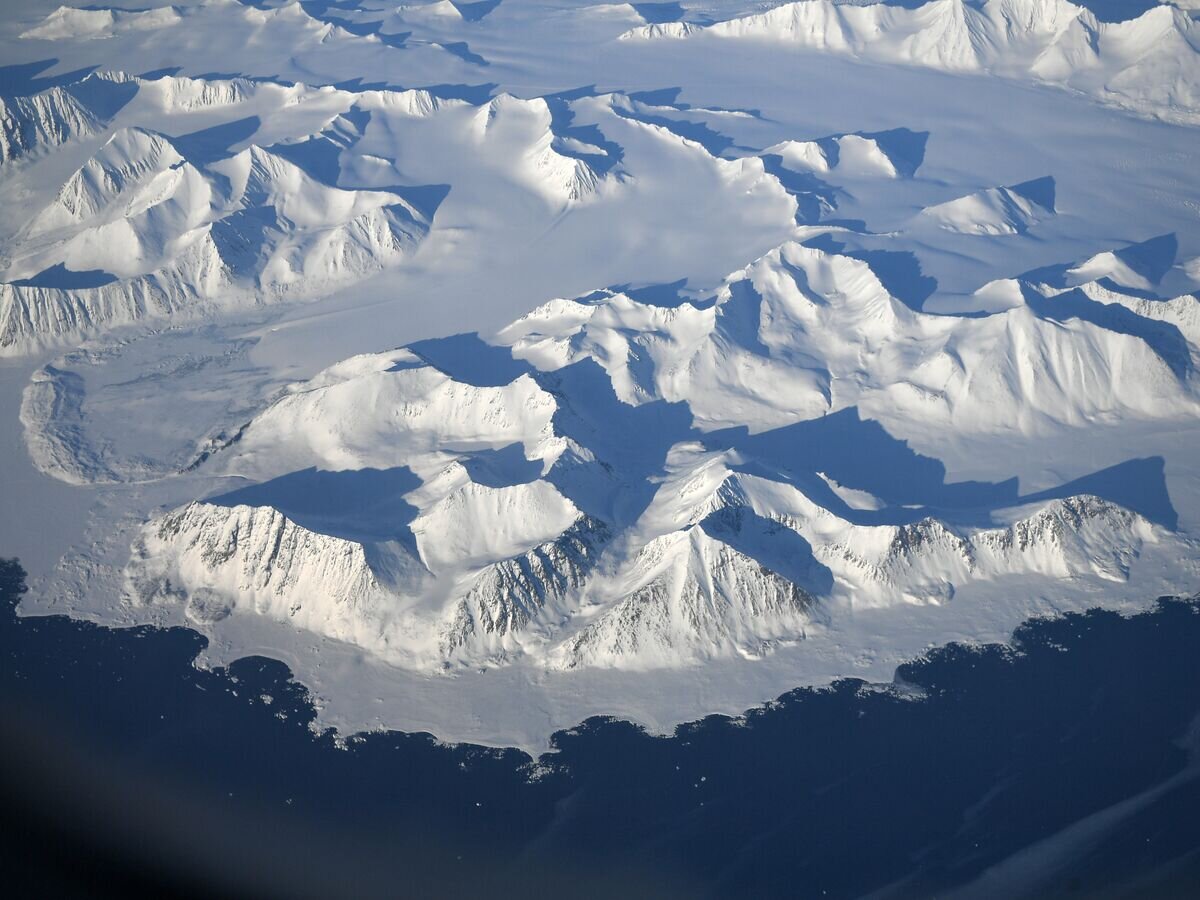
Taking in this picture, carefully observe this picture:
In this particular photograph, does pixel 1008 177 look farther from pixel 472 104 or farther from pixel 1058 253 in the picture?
pixel 472 104

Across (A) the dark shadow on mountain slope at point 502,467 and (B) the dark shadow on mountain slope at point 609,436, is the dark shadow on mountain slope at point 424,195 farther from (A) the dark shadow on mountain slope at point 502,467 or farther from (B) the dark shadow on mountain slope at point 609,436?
(A) the dark shadow on mountain slope at point 502,467

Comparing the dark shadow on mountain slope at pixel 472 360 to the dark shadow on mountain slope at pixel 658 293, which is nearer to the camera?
the dark shadow on mountain slope at pixel 472 360

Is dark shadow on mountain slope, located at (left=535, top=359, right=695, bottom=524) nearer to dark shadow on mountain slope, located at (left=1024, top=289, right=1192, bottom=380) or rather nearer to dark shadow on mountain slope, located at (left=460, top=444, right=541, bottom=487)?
dark shadow on mountain slope, located at (left=460, top=444, right=541, bottom=487)

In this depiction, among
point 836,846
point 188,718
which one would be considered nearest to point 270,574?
point 188,718

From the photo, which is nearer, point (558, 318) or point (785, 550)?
point (785, 550)

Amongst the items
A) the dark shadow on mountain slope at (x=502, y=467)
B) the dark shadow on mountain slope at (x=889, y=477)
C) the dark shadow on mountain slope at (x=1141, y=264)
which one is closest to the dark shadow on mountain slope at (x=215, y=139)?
the dark shadow on mountain slope at (x=502, y=467)

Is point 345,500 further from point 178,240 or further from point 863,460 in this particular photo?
point 178,240
